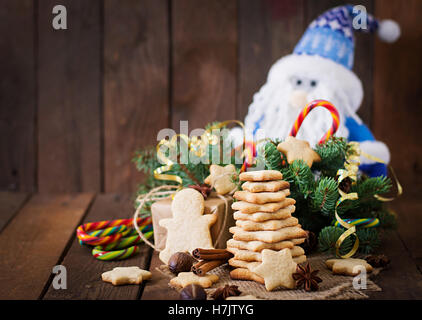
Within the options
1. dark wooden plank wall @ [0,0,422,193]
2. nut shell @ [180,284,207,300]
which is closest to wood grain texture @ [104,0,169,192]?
dark wooden plank wall @ [0,0,422,193]

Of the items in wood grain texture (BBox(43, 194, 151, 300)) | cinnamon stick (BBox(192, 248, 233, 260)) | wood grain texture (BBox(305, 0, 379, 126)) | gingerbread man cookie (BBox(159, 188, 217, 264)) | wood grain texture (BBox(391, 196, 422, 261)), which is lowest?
wood grain texture (BBox(391, 196, 422, 261))

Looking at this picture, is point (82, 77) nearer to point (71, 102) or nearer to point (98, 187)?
point (71, 102)

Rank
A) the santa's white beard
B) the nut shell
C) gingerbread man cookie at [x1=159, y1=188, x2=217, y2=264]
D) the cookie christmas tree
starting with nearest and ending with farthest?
the nut shell → the cookie christmas tree → gingerbread man cookie at [x1=159, y1=188, x2=217, y2=264] → the santa's white beard

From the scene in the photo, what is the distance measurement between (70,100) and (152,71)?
352 millimetres

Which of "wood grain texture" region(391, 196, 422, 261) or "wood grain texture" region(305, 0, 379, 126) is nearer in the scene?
"wood grain texture" region(391, 196, 422, 261)

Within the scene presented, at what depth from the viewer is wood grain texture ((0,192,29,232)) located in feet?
5.39

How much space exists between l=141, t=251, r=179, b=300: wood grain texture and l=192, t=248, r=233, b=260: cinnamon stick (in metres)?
0.08

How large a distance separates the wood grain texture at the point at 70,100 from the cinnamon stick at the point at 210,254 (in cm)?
113

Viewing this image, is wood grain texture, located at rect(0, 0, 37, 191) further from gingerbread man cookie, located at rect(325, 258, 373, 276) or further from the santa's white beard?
gingerbread man cookie, located at rect(325, 258, 373, 276)

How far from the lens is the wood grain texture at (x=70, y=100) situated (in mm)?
2031

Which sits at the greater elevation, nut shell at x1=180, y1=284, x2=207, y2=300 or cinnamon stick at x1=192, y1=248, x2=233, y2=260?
cinnamon stick at x1=192, y1=248, x2=233, y2=260

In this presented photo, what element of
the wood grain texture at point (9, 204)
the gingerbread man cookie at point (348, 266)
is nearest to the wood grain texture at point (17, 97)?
the wood grain texture at point (9, 204)

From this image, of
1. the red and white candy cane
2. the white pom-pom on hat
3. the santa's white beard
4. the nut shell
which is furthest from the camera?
the white pom-pom on hat
